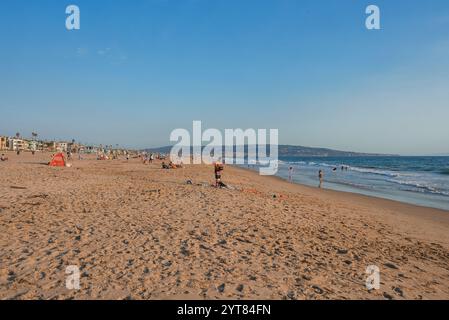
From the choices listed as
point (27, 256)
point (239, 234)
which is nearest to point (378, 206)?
point (239, 234)

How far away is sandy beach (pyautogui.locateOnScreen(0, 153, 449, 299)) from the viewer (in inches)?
186

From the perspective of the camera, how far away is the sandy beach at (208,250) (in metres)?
4.73

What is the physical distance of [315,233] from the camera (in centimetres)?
847

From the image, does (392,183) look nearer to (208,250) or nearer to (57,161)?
(208,250)

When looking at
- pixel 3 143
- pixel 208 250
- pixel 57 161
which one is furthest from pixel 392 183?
pixel 3 143

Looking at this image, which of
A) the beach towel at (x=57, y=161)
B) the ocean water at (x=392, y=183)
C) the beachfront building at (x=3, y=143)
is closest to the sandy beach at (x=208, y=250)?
the ocean water at (x=392, y=183)

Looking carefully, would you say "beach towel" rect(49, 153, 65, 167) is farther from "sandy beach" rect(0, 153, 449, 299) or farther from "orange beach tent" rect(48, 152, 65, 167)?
"sandy beach" rect(0, 153, 449, 299)

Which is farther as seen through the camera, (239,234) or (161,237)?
(239,234)

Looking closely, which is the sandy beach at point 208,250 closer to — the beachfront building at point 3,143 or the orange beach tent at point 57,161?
the orange beach tent at point 57,161

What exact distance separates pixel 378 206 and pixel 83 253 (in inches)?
557
